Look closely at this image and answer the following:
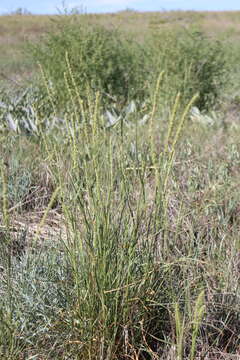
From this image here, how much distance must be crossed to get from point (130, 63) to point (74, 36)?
2.54ft

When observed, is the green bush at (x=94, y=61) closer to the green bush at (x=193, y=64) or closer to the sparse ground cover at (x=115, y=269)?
the green bush at (x=193, y=64)

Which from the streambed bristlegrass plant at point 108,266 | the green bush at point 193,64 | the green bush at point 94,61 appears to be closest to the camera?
the streambed bristlegrass plant at point 108,266

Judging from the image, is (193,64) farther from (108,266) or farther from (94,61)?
(108,266)

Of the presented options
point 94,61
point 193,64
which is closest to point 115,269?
point 94,61

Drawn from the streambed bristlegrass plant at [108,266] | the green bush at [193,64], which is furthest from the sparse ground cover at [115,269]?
the green bush at [193,64]

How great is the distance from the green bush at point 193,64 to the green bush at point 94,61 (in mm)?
287

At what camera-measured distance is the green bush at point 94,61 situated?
4.99 meters

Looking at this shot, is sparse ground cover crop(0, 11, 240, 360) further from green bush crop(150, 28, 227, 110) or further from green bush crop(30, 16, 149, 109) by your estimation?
green bush crop(150, 28, 227, 110)

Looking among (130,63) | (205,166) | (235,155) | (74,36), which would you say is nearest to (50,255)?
(205,166)

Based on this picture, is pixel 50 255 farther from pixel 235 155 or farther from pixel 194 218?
pixel 235 155

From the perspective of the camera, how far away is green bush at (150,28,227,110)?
5.17m

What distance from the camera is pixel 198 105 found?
5508 mm

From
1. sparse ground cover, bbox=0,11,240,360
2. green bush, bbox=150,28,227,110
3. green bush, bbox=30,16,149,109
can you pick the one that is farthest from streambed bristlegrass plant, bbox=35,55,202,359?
green bush, bbox=150,28,227,110

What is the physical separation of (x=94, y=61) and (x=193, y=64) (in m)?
0.94
